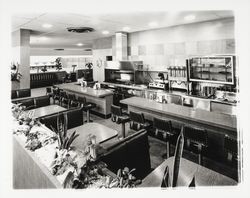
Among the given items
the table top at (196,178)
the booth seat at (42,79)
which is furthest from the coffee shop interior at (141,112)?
the booth seat at (42,79)

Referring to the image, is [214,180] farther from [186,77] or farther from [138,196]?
[186,77]

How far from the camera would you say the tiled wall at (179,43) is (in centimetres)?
543

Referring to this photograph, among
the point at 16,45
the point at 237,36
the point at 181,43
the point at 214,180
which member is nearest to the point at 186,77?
the point at 181,43

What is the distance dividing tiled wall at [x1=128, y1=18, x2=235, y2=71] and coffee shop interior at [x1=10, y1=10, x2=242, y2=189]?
3cm

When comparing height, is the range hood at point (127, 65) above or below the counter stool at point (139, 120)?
above

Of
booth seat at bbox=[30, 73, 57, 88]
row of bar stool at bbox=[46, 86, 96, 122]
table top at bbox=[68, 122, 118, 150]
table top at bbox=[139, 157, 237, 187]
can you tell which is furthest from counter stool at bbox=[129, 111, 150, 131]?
booth seat at bbox=[30, 73, 57, 88]

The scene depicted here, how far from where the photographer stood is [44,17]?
4969 millimetres

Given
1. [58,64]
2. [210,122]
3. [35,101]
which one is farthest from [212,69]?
[58,64]

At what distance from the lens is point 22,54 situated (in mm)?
7262

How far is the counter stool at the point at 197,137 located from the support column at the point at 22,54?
658 cm

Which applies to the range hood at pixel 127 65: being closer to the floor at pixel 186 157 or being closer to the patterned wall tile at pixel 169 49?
the patterned wall tile at pixel 169 49

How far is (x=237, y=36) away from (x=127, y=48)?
6.63 meters

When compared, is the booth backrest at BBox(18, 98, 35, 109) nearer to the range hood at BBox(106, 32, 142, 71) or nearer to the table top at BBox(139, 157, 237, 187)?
the range hood at BBox(106, 32, 142, 71)

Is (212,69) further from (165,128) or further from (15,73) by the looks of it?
(15,73)
